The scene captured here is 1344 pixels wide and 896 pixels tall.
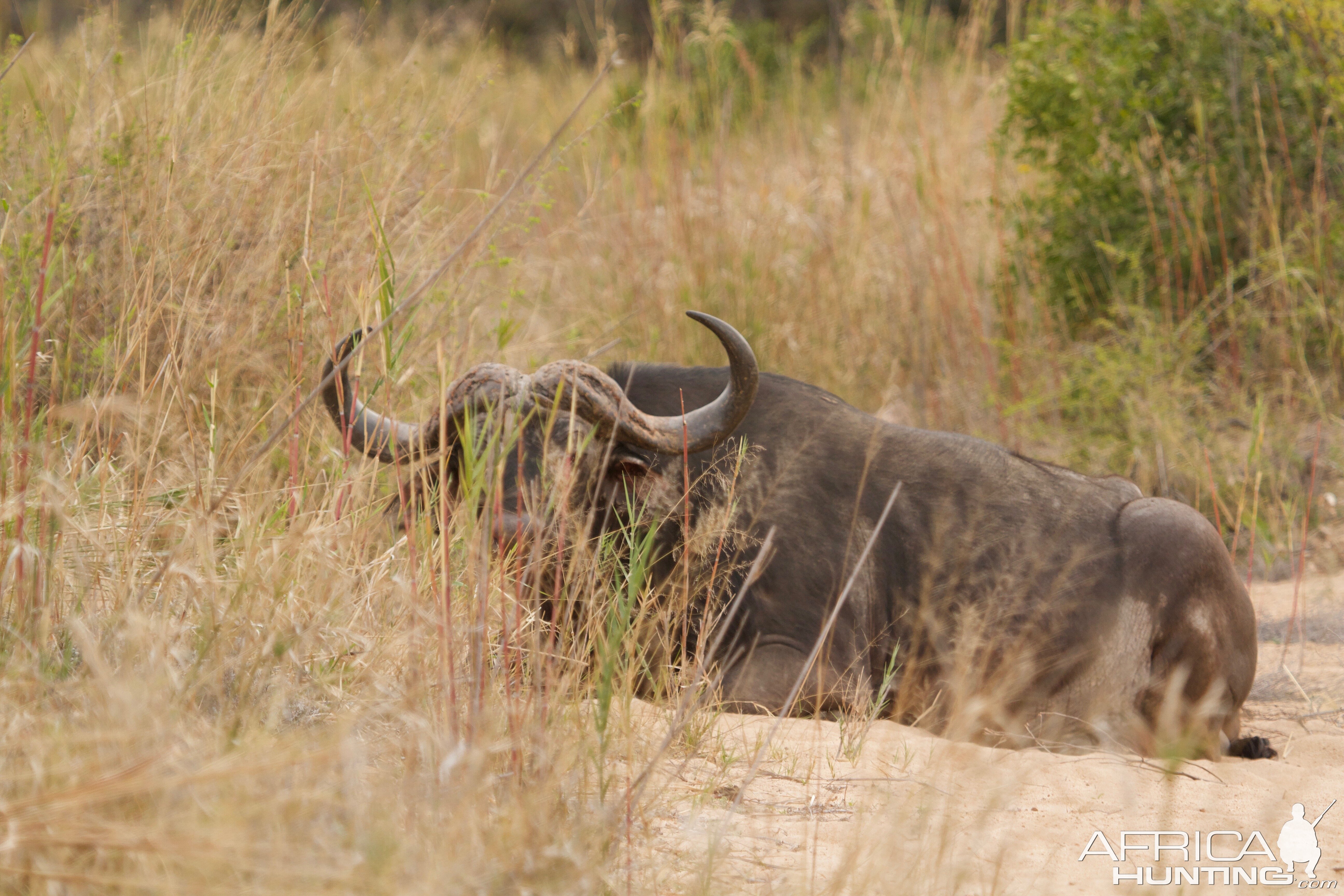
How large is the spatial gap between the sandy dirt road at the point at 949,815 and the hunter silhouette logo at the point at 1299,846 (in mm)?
17

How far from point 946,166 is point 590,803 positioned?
6441mm

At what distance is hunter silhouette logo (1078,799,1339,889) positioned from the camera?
2.11m

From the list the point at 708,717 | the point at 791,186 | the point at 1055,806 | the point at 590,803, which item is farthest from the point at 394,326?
the point at 791,186

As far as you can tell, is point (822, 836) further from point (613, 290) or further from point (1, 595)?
point (613, 290)

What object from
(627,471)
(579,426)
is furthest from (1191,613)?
(579,426)

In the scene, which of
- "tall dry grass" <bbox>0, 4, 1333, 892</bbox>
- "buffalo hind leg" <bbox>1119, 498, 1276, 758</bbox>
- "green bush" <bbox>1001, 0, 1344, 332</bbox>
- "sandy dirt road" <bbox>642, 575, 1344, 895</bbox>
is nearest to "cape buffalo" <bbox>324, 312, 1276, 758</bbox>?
"buffalo hind leg" <bbox>1119, 498, 1276, 758</bbox>

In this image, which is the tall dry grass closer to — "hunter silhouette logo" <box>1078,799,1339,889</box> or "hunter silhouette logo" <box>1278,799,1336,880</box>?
"hunter silhouette logo" <box>1078,799,1339,889</box>

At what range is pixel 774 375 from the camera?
432 cm

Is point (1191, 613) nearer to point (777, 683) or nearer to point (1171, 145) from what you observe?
point (777, 683)

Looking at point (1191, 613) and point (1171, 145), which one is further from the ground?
point (1171, 145)

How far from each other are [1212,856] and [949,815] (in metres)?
0.74

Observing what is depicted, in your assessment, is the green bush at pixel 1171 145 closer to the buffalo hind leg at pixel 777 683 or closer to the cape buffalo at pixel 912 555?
the cape buffalo at pixel 912 555

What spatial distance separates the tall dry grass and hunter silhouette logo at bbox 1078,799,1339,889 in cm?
93

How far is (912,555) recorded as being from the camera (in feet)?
12.9
